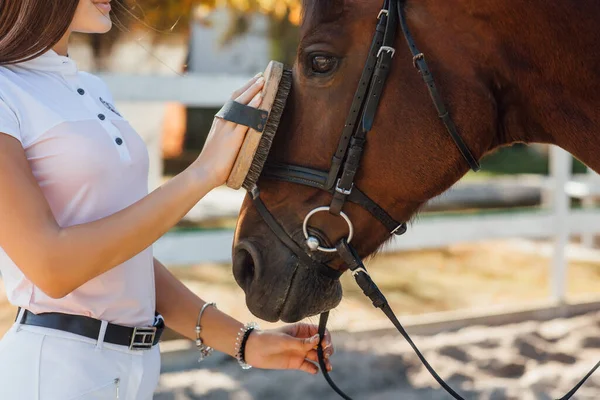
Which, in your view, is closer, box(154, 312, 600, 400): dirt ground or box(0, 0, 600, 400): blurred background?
box(154, 312, 600, 400): dirt ground

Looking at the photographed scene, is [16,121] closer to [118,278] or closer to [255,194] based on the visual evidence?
[118,278]

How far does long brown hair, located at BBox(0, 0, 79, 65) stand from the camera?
1453mm

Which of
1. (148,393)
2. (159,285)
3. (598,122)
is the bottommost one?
(148,393)

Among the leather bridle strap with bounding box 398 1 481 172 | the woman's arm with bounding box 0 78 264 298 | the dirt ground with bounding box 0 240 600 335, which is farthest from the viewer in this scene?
the dirt ground with bounding box 0 240 600 335

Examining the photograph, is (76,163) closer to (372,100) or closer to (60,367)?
(60,367)

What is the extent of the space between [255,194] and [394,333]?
3229mm

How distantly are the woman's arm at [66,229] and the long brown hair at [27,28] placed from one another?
8.5 inches

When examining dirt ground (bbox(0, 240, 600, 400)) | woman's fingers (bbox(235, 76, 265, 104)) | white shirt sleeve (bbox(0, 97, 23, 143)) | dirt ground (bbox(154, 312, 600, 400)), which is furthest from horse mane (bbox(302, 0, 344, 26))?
dirt ground (bbox(154, 312, 600, 400))

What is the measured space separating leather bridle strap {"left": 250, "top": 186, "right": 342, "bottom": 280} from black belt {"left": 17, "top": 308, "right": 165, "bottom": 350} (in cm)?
41

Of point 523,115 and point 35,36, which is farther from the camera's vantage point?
point 523,115

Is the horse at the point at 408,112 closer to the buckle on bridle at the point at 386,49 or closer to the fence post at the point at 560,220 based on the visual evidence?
the buckle on bridle at the point at 386,49

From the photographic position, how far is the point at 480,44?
168 centimetres

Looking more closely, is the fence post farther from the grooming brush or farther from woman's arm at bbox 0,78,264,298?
woman's arm at bbox 0,78,264,298

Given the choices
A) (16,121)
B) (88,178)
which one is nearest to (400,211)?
(88,178)
